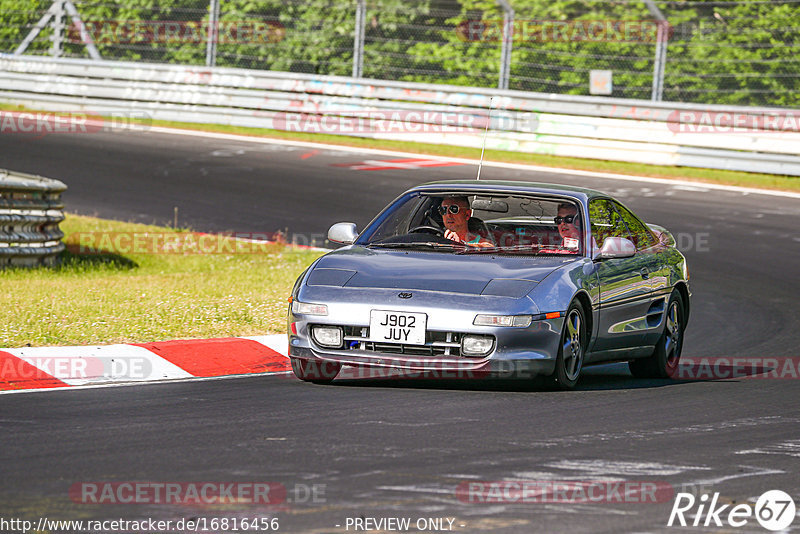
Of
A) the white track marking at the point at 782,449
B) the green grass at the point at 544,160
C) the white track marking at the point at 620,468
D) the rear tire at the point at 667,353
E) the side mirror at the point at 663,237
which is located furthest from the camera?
the green grass at the point at 544,160

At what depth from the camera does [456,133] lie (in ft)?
78.3

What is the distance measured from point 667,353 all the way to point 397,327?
8.72 feet

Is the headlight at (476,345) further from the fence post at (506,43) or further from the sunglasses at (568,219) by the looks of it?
the fence post at (506,43)

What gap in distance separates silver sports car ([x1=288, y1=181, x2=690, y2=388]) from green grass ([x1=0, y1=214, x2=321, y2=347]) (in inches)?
65.2

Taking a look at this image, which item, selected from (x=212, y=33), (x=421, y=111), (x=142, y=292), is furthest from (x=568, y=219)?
(x=212, y=33)

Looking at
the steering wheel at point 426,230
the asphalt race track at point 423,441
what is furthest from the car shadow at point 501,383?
the steering wheel at point 426,230

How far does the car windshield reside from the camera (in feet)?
29.4

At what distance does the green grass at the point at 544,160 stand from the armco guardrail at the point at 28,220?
8.59 meters

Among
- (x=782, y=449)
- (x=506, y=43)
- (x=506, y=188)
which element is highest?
(x=506, y=43)

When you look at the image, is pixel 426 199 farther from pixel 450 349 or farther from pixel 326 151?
pixel 326 151

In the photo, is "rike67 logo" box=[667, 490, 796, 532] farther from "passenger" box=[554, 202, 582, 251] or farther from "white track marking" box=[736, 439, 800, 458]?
"passenger" box=[554, 202, 582, 251]

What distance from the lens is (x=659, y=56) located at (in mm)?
22047

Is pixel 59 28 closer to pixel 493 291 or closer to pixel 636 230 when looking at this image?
pixel 636 230

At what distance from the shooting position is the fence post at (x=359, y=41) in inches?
950
